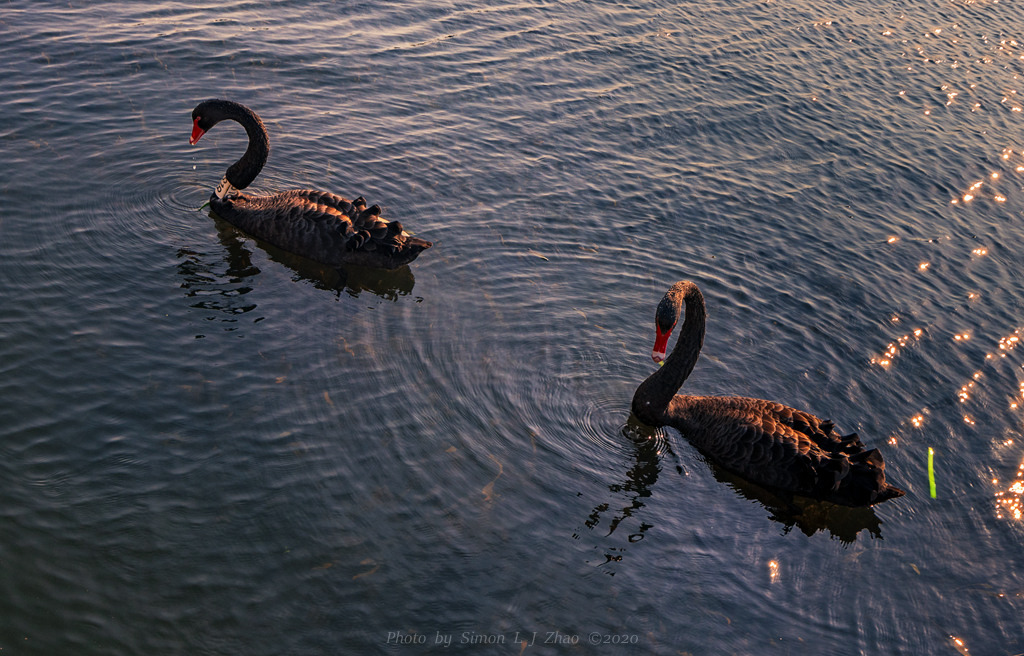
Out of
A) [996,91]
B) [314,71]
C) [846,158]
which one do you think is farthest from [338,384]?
[996,91]

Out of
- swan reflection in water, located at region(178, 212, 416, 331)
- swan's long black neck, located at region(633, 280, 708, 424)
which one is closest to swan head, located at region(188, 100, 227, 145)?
swan reflection in water, located at region(178, 212, 416, 331)

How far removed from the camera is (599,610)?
8.05 m

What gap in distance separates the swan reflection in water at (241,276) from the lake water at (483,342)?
6 centimetres

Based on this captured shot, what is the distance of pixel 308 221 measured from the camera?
12.0 metres

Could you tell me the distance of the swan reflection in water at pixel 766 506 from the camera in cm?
926

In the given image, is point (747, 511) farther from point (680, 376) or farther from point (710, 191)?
point (710, 191)

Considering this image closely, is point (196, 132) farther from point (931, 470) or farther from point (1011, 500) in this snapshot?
point (1011, 500)

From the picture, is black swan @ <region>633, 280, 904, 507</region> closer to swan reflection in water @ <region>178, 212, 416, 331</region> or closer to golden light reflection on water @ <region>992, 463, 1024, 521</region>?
golden light reflection on water @ <region>992, 463, 1024, 521</region>

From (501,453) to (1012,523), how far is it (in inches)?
220

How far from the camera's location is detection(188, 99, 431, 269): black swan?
38.9 feet

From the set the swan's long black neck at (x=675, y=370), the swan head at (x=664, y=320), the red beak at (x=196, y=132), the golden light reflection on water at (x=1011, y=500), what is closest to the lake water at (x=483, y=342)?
the golden light reflection on water at (x=1011, y=500)

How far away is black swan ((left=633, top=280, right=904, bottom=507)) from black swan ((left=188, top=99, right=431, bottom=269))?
377 cm

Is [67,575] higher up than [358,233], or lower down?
lower down

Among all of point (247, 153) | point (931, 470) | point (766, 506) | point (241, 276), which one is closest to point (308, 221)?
point (241, 276)
